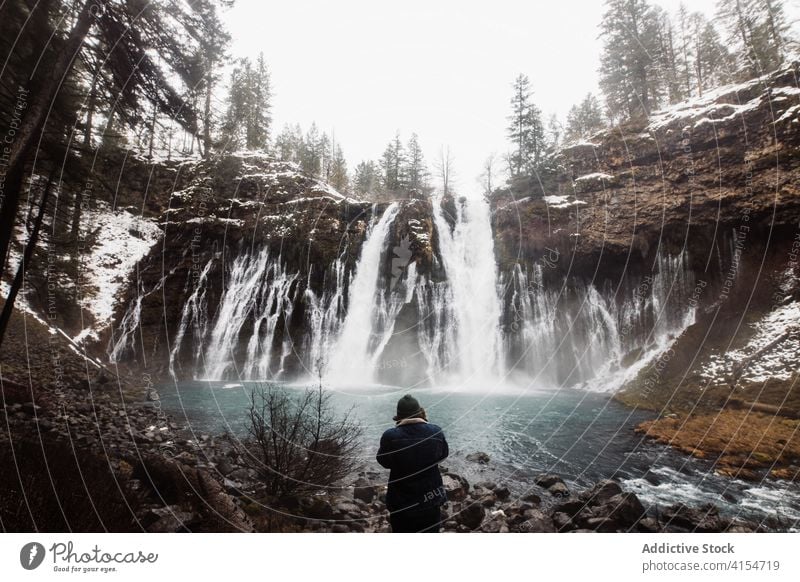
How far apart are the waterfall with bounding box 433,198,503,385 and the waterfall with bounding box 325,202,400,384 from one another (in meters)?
3.70

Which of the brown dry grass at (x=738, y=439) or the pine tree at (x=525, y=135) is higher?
the pine tree at (x=525, y=135)

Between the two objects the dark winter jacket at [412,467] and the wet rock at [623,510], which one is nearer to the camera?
the dark winter jacket at [412,467]

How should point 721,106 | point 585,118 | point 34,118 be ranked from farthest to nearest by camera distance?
1. point 585,118
2. point 721,106
3. point 34,118

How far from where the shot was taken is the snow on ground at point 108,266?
1545 cm

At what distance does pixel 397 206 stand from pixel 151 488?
18528 millimetres

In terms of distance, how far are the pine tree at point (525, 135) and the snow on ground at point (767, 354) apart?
1240cm

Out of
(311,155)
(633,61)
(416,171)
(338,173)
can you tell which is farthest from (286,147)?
(633,61)

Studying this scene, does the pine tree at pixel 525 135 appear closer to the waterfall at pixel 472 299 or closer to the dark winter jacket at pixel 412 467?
the waterfall at pixel 472 299

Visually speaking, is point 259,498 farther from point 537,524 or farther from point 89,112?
point 89,112

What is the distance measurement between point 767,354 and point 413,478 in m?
14.4

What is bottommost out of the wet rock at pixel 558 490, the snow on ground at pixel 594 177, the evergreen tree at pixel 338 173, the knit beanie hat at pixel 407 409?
the wet rock at pixel 558 490

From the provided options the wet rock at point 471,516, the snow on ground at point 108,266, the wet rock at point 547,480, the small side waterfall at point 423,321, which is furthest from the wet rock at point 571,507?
the snow on ground at point 108,266

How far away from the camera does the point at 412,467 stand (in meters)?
2.77

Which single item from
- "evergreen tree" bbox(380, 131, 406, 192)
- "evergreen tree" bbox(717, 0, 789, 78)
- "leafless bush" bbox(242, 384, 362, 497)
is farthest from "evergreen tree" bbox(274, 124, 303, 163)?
"evergreen tree" bbox(717, 0, 789, 78)
